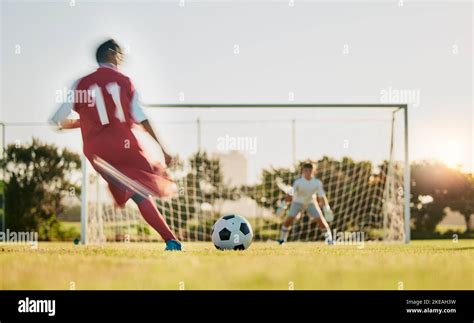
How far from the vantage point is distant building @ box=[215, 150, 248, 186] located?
16594mm

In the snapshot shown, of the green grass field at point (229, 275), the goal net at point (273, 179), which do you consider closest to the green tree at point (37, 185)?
the goal net at point (273, 179)

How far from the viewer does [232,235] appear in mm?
7152

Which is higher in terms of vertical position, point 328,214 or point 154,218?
point 154,218

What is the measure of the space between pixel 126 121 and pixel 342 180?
36.3 feet

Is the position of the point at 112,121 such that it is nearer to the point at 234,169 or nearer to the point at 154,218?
the point at 154,218

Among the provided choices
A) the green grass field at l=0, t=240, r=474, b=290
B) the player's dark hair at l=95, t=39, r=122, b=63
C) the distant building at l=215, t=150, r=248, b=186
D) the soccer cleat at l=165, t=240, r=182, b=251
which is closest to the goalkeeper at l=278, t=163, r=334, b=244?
the distant building at l=215, t=150, r=248, b=186

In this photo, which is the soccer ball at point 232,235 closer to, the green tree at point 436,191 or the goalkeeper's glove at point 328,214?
the goalkeeper's glove at point 328,214

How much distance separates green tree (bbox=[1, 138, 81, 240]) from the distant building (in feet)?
13.2

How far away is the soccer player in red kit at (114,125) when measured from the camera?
20.5ft

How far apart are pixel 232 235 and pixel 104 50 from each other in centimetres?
256

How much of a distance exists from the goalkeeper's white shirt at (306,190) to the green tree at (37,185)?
6829mm
